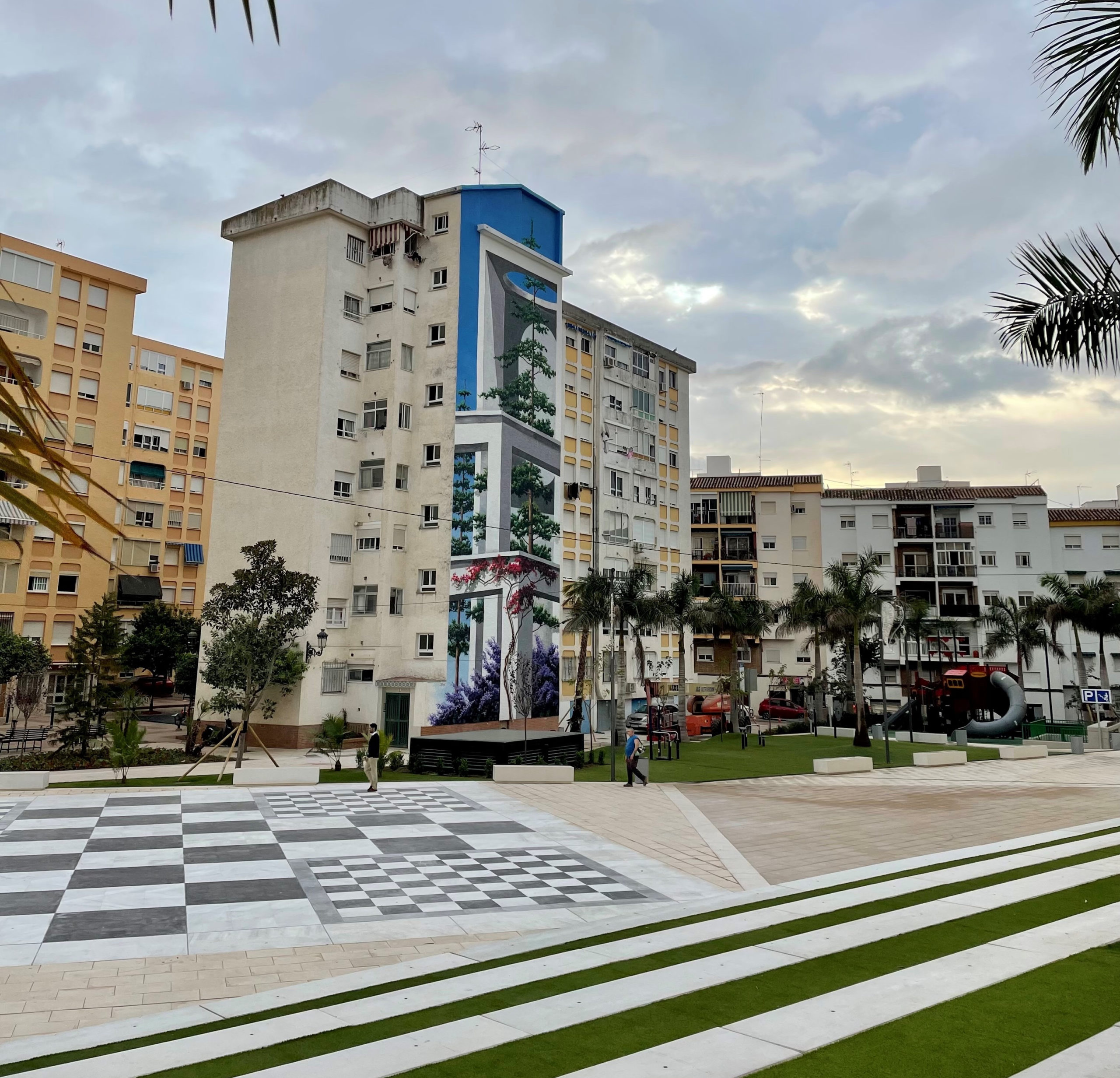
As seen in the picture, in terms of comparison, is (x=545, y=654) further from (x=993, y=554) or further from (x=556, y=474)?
(x=993, y=554)

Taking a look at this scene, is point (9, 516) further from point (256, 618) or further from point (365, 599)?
point (365, 599)

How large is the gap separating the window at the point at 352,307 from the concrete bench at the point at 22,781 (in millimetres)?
28749

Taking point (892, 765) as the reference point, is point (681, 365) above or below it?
above

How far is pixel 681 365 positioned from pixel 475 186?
2437cm

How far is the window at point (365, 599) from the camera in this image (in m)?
45.5

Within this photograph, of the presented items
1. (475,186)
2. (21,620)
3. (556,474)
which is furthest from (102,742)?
(475,186)

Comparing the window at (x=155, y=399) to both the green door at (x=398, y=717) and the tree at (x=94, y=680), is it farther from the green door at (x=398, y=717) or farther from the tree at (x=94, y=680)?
the tree at (x=94, y=680)

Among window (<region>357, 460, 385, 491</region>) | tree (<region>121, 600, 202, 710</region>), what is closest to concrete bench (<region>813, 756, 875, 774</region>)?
window (<region>357, 460, 385, 491</region>)

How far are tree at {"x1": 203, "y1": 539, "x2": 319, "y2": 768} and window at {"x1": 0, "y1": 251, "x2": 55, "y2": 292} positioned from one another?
24.2m

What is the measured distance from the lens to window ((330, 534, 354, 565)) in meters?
45.1

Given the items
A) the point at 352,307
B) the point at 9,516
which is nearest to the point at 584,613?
the point at 352,307

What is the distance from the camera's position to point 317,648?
43000 millimetres

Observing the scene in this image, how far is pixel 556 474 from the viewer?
52.4 metres

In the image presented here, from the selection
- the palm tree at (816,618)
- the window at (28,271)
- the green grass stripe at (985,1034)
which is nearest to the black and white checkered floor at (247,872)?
the green grass stripe at (985,1034)
